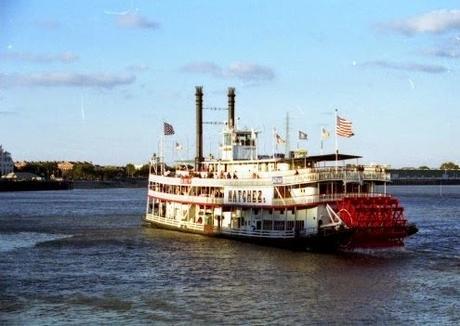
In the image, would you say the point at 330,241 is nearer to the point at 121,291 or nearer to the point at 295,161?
the point at 295,161

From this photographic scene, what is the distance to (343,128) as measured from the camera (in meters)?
56.4

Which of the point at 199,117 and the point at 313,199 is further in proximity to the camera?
the point at 199,117

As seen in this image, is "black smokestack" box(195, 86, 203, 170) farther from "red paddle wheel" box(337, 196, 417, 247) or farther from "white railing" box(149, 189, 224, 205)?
"red paddle wheel" box(337, 196, 417, 247)

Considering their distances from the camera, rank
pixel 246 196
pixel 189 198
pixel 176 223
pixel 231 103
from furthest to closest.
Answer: pixel 231 103
pixel 176 223
pixel 189 198
pixel 246 196

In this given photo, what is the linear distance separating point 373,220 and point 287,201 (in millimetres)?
6870

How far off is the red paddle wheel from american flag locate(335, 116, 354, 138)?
488cm

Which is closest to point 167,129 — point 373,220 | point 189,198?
point 189,198

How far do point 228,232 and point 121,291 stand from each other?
25567mm

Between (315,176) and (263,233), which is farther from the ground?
(315,176)

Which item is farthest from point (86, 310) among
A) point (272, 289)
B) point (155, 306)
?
point (272, 289)

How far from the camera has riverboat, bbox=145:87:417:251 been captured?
187ft

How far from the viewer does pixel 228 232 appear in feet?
218

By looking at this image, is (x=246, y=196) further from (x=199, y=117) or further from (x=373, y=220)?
(x=199, y=117)

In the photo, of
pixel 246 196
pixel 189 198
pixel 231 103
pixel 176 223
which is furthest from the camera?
pixel 231 103
